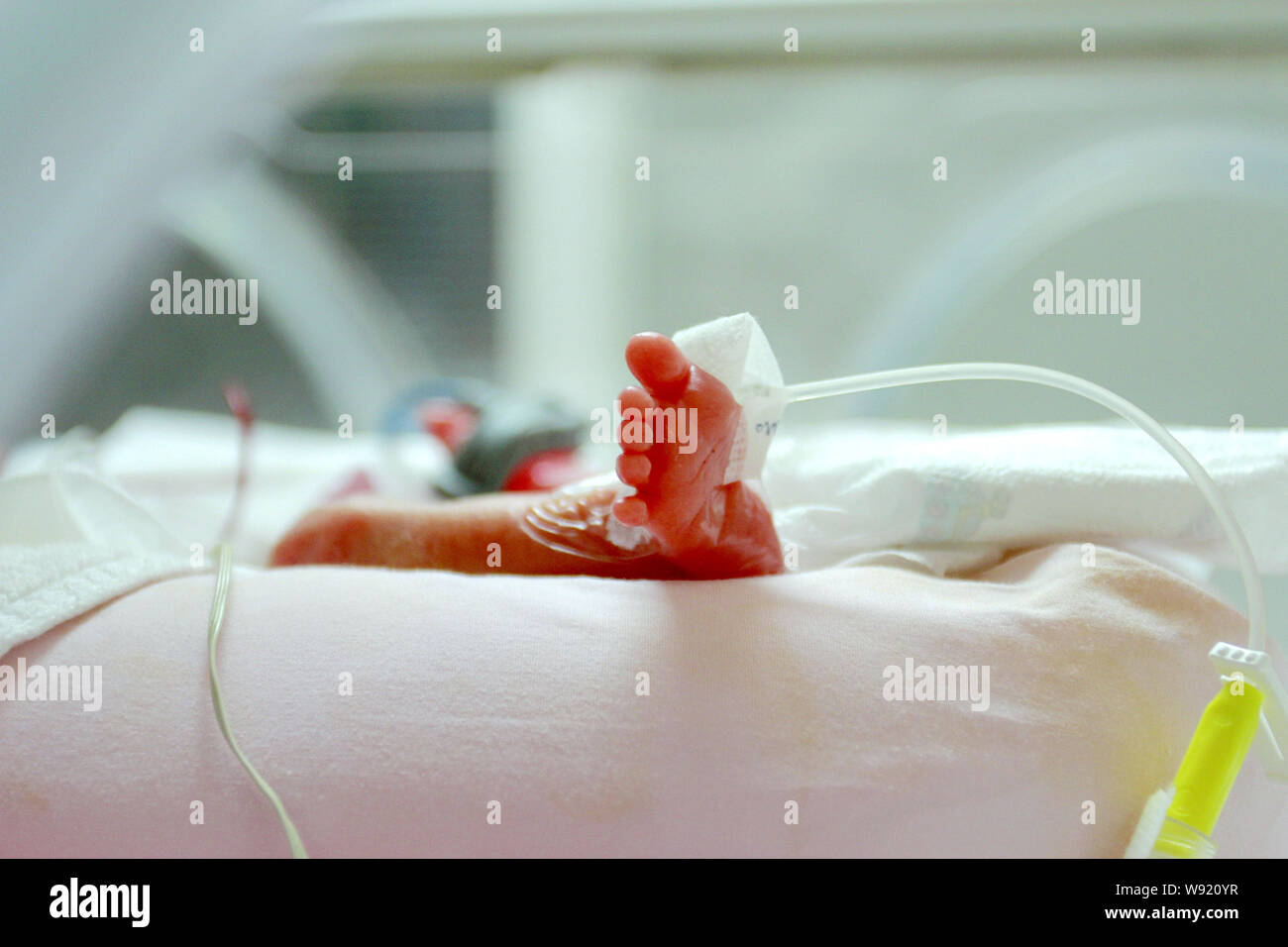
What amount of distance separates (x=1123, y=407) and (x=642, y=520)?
0.24 meters

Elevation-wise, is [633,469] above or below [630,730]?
above

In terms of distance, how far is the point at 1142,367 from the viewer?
144 centimetres

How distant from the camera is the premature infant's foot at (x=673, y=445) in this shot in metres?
0.49

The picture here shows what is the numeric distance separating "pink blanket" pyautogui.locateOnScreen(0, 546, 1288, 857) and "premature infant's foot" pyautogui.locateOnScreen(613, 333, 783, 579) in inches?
1.7

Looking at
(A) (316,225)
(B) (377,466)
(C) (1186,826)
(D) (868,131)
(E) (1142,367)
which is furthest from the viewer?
(A) (316,225)

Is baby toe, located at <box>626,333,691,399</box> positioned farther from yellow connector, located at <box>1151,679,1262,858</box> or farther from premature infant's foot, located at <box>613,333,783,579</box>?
yellow connector, located at <box>1151,679,1262,858</box>

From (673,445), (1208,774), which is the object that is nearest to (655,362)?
(673,445)

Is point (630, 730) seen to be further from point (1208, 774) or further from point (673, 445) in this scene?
point (1208, 774)

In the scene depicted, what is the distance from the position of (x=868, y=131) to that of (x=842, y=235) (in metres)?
0.16

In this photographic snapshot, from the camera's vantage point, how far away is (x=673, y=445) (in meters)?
0.49

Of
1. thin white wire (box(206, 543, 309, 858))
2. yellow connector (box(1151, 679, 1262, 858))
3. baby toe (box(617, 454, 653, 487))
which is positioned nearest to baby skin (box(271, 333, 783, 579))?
baby toe (box(617, 454, 653, 487))

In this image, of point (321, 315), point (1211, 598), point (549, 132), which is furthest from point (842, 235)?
point (1211, 598)

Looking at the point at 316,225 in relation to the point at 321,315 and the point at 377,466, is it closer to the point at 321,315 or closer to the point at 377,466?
the point at 321,315

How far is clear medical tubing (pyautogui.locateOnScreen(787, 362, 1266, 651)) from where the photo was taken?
0.48m
